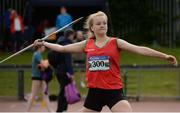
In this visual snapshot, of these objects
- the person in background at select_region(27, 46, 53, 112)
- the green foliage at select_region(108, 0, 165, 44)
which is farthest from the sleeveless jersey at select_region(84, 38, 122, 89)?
the green foliage at select_region(108, 0, 165, 44)

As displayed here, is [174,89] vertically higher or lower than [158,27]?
lower

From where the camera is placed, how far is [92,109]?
337 inches

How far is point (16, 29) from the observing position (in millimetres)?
21969

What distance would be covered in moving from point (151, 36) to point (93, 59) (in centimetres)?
1621

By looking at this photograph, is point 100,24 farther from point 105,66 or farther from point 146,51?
point 146,51

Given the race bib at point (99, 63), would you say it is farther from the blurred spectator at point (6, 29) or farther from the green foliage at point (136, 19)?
the green foliage at point (136, 19)

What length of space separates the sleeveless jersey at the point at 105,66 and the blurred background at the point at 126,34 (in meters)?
7.29

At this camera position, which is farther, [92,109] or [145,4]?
[145,4]

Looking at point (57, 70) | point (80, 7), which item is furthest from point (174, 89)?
point (80, 7)

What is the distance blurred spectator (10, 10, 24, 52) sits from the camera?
21.9 meters

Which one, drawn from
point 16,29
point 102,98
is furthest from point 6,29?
point 102,98

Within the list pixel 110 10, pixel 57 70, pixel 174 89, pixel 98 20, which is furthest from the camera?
pixel 110 10

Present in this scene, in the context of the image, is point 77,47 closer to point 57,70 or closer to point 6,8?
point 57,70

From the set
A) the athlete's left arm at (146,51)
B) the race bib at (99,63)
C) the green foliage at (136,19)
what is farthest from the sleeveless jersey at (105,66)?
the green foliage at (136,19)
